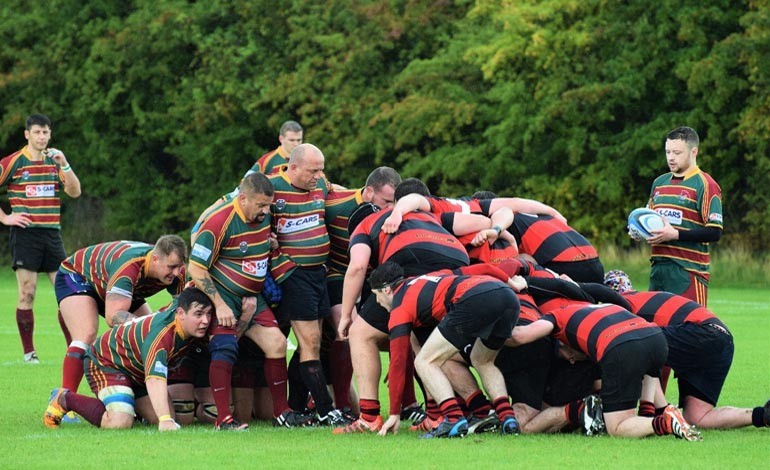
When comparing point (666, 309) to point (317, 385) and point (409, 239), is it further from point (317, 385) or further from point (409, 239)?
point (317, 385)

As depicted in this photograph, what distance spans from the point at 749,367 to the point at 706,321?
3.94m

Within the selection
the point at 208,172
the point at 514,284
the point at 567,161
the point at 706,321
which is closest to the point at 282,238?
the point at 514,284

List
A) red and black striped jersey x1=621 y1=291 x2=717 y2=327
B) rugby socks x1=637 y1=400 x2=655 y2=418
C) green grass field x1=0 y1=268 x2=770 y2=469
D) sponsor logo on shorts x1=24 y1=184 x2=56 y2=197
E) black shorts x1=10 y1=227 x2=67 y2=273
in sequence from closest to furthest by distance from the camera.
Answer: green grass field x1=0 y1=268 x2=770 y2=469, rugby socks x1=637 y1=400 x2=655 y2=418, red and black striped jersey x1=621 y1=291 x2=717 y2=327, black shorts x1=10 y1=227 x2=67 y2=273, sponsor logo on shorts x1=24 y1=184 x2=56 y2=197

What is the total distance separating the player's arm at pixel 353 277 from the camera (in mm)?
8703

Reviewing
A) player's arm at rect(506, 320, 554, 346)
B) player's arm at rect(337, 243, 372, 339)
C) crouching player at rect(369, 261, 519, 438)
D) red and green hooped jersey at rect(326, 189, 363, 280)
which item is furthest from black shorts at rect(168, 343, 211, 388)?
player's arm at rect(506, 320, 554, 346)

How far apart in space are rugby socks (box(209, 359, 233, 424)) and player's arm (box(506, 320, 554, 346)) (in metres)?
1.93

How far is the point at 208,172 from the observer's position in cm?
3431

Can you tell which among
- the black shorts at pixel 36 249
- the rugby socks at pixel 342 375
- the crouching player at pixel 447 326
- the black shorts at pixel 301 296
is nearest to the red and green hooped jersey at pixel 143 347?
the black shorts at pixel 301 296

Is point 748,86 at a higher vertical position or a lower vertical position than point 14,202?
higher

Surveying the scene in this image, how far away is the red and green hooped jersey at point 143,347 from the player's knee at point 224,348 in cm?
17

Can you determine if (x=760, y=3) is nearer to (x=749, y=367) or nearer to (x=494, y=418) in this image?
(x=749, y=367)

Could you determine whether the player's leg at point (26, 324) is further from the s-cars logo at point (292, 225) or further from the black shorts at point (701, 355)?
the black shorts at point (701, 355)

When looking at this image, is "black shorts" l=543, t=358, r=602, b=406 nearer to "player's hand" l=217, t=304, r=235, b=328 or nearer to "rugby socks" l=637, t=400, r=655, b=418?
"rugby socks" l=637, t=400, r=655, b=418

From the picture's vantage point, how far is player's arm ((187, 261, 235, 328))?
871 cm
